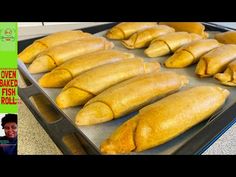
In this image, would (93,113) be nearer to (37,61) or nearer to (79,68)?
(79,68)

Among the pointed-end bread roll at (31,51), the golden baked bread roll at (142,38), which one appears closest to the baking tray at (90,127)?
the pointed-end bread roll at (31,51)

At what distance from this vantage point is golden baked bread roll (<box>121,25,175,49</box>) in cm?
120

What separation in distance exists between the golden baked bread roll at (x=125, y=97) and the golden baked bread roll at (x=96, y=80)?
53 mm

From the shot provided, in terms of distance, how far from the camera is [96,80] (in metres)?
0.87

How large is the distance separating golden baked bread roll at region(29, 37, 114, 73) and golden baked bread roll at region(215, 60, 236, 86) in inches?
17.7

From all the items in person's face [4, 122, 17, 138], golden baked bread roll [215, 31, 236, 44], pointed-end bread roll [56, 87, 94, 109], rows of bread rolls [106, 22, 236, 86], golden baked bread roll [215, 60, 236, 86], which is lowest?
person's face [4, 122, 17, 138]

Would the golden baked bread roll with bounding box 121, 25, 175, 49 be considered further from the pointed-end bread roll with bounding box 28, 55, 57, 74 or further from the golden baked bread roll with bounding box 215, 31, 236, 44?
the pointed-end bread roll with bounding box 28, 55, 57, 74

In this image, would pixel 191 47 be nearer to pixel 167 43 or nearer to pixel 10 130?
pixel 167 43

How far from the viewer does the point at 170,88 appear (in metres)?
0.85

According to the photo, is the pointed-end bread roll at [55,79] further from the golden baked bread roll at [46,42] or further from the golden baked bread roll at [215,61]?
the golden baked bread roll at [215,61]

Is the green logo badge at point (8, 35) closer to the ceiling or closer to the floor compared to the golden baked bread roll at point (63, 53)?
closer to the ceiling

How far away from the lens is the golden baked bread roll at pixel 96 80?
829mm

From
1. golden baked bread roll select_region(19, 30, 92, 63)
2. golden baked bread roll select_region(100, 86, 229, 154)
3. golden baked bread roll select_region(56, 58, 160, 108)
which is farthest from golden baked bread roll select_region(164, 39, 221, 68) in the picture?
golden baked bread roll select_region(19, 30, 92, 63)

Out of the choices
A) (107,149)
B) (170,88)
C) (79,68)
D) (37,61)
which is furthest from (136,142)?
(37,61)
